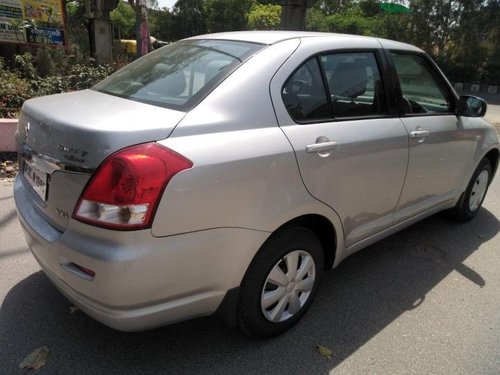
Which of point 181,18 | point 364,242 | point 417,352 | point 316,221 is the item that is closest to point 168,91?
point 316,221

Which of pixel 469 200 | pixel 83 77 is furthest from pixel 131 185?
pixel 83 77

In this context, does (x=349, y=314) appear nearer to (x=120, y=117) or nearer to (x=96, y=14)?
(x=120, y=117)

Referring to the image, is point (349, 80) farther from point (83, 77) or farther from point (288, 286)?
point (83, 77)

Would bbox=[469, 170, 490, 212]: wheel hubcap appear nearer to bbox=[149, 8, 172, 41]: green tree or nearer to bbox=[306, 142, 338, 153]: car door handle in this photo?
bbox=[306, 142, 338, 153]: car door handle

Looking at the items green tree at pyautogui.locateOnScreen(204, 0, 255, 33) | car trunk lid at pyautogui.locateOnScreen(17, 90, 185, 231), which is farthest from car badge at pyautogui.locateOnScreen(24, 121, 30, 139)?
green tree at pyautogui.locateOnScreen(204, 0, 255, 33)

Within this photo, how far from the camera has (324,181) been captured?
2.69 metres

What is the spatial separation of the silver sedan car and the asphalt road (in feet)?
0.85

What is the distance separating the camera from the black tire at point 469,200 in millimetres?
4582

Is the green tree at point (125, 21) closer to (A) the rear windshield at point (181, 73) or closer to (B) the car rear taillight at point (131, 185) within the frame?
(A) the rear windshield at point (181, 73)

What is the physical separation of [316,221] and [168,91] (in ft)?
3.76

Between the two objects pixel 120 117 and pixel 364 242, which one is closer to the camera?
pixel 120 117

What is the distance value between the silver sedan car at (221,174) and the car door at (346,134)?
0.01 meters

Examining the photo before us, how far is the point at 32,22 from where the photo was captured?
1038 cm

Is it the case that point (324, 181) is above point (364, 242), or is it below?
above
